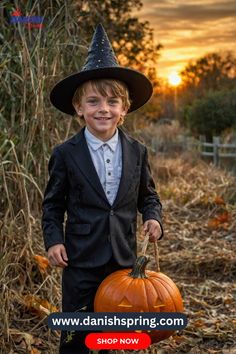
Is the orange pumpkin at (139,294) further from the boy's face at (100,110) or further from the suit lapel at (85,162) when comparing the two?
the boy's face at (100,110)

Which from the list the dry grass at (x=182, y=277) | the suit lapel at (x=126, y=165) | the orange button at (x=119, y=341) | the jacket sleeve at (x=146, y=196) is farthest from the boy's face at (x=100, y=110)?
the dry grass at (x=182, y=277)

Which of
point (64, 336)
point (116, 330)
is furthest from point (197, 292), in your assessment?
point (116, 330)

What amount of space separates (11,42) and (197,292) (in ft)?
7.18

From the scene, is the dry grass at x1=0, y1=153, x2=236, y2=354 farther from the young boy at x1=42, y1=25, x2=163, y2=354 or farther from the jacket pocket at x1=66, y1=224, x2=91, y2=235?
the jacket pocket at x1=66, y1=224, x2=91, y2=235

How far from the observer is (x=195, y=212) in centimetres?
684

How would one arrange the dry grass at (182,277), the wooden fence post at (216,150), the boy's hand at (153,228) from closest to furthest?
the boy's hand at (153,228) → the dry grass at (182,277) → the wooden fence post at (216,150)

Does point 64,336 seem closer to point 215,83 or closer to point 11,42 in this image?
point 11,42

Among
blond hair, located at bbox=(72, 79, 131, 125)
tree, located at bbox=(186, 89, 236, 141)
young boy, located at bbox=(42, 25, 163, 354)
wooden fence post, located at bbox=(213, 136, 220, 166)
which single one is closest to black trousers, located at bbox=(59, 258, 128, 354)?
young boy, located at bbox=(42, 25, 163, 354)

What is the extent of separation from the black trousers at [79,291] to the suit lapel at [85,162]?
300mm

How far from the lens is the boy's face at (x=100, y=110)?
2504mm

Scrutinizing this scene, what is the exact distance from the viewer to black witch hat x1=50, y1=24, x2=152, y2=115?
101 inches

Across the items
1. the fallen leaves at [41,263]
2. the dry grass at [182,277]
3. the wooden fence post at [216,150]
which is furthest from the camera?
the wooden fence post at [216,150]

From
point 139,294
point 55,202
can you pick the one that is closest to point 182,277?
point 55,202

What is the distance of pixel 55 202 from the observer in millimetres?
2635
